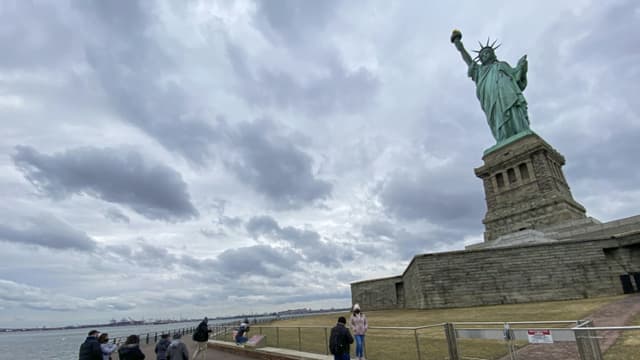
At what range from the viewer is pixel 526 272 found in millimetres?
26438

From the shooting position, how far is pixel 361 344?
10.1m

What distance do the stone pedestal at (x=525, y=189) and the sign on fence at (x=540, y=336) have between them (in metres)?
36.6

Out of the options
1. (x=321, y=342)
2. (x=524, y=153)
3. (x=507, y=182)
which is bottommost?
(x=321, y=342)

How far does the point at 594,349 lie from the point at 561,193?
40.4 meters

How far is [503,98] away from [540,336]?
48462 millimetres

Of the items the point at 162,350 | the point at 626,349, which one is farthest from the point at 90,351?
the point at 626,349

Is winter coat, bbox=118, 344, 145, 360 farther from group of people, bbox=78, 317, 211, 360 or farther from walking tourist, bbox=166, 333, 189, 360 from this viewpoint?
walking tourist, bbox=166, 333, 189, 360

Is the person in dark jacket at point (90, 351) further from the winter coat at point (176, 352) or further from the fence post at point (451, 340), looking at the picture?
the fence post at point (451, 340)

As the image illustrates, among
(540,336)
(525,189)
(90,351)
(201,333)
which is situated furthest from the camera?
(525,189)

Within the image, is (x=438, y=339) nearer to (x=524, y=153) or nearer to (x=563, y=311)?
(x=563, y=311)

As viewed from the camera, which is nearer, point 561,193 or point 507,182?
point 561,193

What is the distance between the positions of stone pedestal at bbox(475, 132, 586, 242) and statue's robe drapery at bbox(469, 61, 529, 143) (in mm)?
3455

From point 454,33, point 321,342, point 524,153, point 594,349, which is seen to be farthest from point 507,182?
point 594,349

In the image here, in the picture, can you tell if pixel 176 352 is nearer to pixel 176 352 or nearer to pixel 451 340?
pixel 176 352
